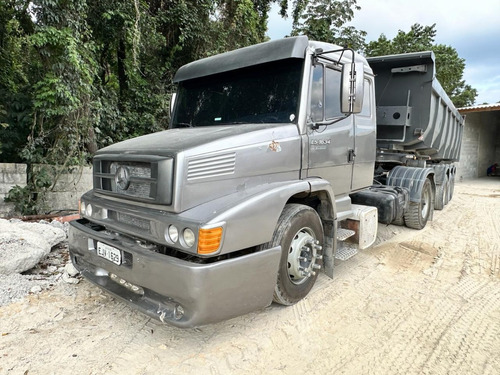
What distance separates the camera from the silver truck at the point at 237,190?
7.57 ft

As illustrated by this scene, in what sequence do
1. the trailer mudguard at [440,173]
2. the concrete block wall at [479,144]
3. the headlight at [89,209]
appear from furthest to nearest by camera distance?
the concrete block wall at [479,144] → the trailer mudguard at [440,173] → the headlight at [89,209]

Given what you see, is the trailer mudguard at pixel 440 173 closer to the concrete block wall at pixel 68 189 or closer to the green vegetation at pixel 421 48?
the concrete block wall at pixel 68 189

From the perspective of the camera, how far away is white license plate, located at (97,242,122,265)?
2.57m

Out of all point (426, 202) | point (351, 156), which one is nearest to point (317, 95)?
point (351, 156)

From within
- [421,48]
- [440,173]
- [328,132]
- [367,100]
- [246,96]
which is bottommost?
[440,173]

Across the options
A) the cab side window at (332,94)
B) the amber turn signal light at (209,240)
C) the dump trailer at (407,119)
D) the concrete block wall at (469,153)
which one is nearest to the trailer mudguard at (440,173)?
the dump trailer at (407,119)

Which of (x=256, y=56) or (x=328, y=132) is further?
(x=328, y=132)

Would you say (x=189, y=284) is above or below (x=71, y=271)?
Result: above

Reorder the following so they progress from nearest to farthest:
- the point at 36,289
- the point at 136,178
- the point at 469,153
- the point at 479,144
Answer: the point at 136,178 → the point at 36,289 → the point at 469,153 → the point at 479,144

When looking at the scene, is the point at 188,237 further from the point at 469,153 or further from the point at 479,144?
the point at 479,144

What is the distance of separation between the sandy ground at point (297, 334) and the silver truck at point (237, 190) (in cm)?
35

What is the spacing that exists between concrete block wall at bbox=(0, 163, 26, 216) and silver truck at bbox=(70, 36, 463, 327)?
11.0 ft

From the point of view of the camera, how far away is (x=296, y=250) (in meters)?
3.02

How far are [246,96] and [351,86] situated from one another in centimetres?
103
